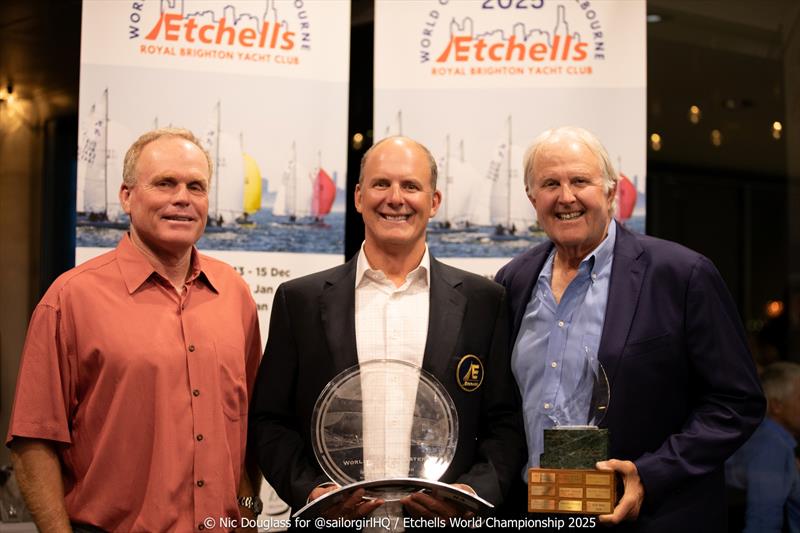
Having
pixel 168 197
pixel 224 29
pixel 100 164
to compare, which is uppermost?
pixel 224 29

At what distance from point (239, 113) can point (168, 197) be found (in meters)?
1.39

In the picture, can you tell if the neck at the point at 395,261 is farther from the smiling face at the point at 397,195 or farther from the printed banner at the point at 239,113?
the printed banner at the point at 239,113

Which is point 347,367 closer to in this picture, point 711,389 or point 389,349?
point 389,349

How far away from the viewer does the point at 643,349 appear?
118 inches

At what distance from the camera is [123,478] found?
9.46 feet

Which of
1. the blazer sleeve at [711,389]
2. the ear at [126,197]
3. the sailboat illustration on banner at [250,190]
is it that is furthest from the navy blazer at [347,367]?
the sailboat illustration on banner at [250,190]

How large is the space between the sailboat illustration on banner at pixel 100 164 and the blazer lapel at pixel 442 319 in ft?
5.59

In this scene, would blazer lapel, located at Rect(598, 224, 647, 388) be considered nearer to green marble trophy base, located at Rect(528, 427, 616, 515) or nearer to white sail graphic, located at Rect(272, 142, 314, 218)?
green marble trophy base, located at Rect(528, 427, 616, 515)

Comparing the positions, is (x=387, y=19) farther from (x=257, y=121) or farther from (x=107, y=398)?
(x=107, y=398)

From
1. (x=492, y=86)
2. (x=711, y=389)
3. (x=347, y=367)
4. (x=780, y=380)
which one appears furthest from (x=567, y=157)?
(x=780, y=380)

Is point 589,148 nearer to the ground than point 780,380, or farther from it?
farther from it

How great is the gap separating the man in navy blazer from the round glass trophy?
37 centimetres

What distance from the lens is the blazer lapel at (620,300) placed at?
299 cm

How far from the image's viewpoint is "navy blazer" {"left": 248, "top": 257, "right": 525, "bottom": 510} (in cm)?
299
